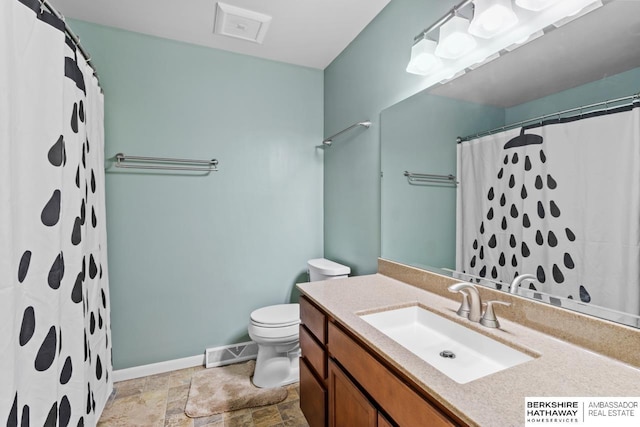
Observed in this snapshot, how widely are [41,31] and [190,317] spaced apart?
1.87 meters

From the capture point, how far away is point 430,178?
142 centimetres

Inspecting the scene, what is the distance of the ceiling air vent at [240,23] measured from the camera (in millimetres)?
1770

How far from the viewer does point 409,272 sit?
58.8 inches

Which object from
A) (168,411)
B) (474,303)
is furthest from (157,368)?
(474,303)

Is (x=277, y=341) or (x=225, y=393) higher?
(x=277, y=341)

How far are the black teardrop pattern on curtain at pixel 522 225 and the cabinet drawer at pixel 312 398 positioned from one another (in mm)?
865

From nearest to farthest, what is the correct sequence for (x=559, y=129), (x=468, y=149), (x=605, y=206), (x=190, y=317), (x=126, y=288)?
(x=605, y=206) < (x=559, y=129) < (x=468, y=149) < (x=126, y=288) < (x=190, y=317)

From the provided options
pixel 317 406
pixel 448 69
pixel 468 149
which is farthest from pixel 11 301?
pixel 448 69

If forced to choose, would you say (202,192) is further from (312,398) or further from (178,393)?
(312,398)

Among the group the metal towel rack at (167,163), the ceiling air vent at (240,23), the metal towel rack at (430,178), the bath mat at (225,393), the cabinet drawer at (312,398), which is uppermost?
the ceiling air vent at (240,23)

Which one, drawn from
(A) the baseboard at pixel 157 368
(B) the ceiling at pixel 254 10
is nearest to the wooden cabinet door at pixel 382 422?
(A) the baseboard at pixel 157 368

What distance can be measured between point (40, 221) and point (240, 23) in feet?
5.42

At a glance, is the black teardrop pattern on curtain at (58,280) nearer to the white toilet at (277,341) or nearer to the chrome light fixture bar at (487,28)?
the white toilet at (277,341)

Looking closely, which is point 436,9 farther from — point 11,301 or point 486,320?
point 11,301
